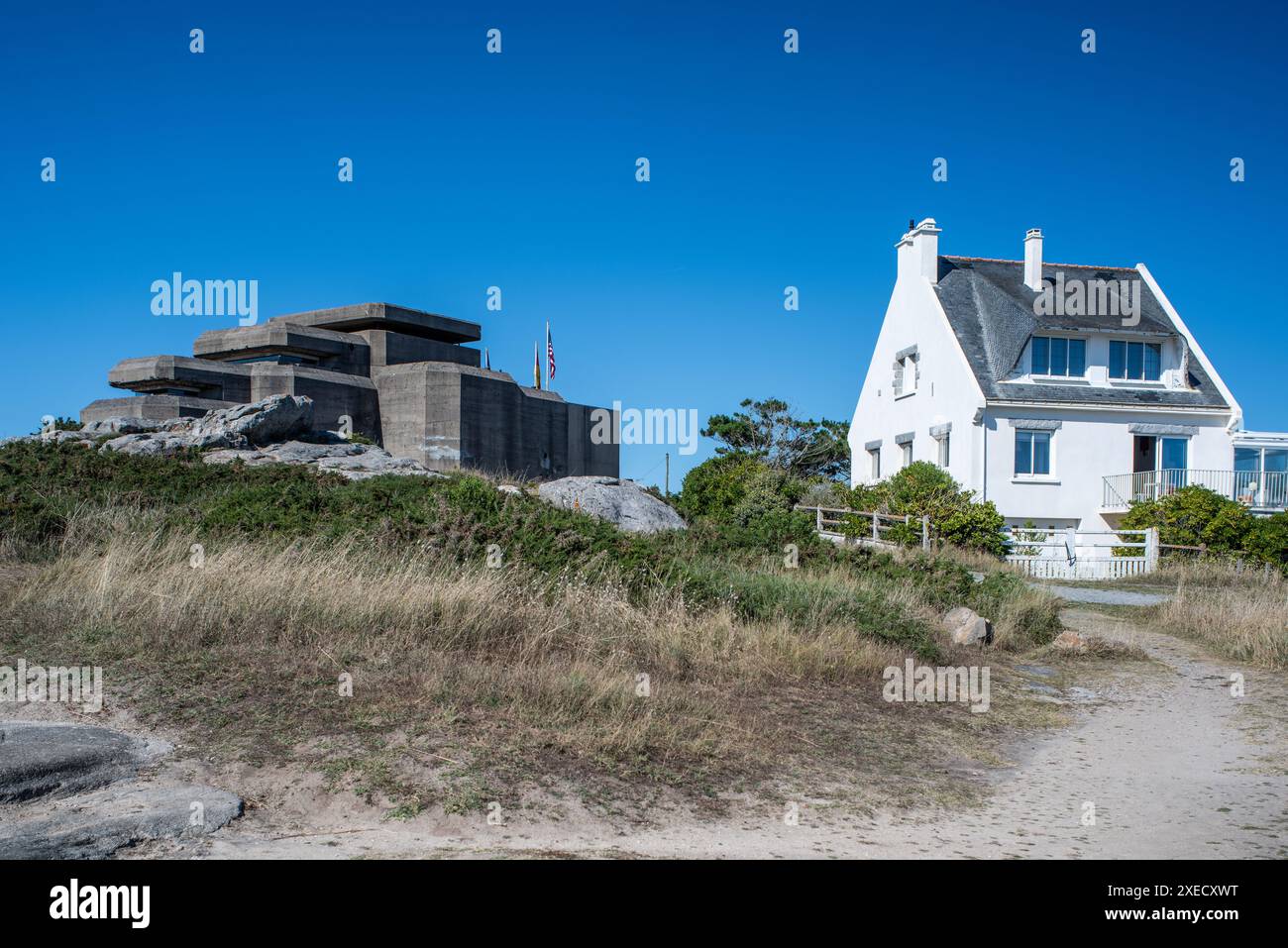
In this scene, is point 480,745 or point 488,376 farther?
point 488,376

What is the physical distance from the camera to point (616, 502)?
1883cm

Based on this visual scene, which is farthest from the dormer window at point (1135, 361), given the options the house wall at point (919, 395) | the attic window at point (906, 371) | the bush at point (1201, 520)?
the attic window at point (906, 371)

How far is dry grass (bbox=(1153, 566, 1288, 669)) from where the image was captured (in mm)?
12270

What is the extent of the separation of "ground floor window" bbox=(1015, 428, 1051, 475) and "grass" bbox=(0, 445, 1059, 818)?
14829 millimetres

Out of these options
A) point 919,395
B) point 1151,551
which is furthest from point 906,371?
point 1151,551

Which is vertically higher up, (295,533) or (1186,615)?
(295,533)

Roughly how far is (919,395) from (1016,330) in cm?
361

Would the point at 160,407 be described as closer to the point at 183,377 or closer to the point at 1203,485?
the point at 183,377

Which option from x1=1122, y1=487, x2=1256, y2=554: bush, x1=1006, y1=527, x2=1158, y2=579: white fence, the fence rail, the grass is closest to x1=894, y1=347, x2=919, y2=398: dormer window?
the fence rail

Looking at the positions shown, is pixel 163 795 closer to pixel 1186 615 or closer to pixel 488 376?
pixel 1186 615

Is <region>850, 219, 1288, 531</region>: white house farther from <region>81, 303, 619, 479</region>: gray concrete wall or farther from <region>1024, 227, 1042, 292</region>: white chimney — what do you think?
<region>81, 303, 619, 479</region>: gray concrete wall

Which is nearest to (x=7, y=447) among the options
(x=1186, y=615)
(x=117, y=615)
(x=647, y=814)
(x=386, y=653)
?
(x=117, y=615)
